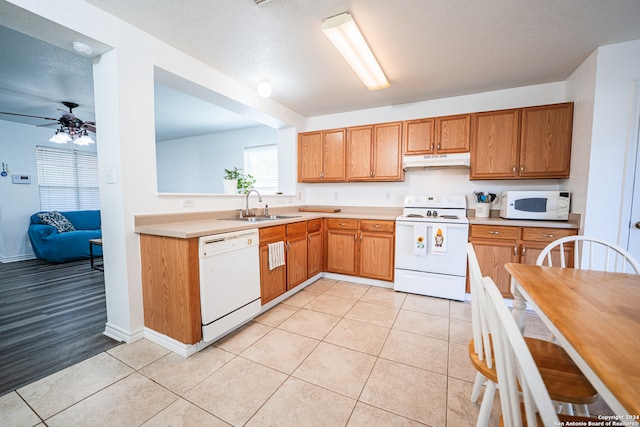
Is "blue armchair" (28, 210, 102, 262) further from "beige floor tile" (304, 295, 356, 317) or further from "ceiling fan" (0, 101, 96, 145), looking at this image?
"beige floor tile" (304, 295, 356, 317)

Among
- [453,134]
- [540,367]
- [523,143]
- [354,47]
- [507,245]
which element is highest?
[354,47]

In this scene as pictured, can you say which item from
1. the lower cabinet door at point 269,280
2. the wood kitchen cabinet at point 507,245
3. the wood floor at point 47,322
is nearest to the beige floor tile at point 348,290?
the lower cabinet door at point 269,280

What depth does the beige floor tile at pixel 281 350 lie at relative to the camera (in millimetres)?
1775

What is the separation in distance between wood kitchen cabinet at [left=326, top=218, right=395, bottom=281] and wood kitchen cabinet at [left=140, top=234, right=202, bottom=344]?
1.96 m

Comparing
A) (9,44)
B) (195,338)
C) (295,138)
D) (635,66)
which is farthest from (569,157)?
(9,44)

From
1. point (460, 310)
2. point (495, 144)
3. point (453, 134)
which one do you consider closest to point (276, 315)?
point (460, 310)

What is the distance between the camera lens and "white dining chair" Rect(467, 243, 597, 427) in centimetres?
90

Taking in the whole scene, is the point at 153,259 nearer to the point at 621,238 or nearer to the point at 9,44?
the point at 9,44

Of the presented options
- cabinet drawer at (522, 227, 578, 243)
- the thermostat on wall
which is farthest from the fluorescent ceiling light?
the thermostat on wall

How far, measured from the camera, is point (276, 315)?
8.19 ft

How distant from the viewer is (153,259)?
6.46ft

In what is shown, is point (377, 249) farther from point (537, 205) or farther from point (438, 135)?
point (537, 205)

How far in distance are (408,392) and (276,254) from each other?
1581 millimetres

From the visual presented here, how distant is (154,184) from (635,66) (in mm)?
4163
